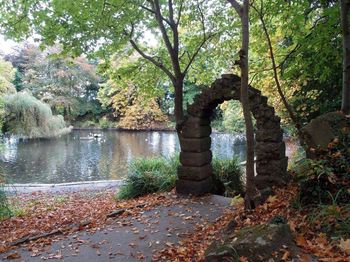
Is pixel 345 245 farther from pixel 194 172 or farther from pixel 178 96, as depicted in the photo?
pixel 178 96

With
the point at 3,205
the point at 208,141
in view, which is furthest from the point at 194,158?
the point at 3,205

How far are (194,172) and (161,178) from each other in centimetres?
131

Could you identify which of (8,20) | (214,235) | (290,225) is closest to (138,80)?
(8,20)

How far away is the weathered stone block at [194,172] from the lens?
7.20 meters

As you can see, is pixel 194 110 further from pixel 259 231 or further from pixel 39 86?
pixel 39 86

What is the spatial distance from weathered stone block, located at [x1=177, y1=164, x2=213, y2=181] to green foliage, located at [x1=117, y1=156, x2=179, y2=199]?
0.75 meters

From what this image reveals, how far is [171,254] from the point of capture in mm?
4121

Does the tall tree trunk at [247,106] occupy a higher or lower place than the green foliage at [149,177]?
higher

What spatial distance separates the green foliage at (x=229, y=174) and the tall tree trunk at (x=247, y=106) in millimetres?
3281

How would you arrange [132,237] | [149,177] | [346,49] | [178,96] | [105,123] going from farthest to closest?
[105,123], [149,177], [178,96], [132,237], [346,49]

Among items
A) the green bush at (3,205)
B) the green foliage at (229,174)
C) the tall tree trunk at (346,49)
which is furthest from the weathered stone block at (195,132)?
the green bush at (3,205)

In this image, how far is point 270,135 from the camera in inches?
243

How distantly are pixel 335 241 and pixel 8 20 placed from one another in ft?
23.3

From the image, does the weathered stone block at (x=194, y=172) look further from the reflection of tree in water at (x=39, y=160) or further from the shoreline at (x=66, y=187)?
the reflection of tree in water at (x=39, y=160)
